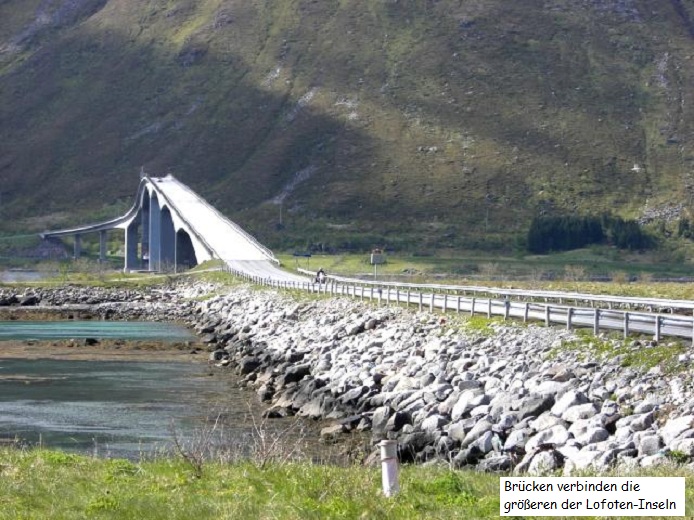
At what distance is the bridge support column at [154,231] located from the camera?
147750 millimetres

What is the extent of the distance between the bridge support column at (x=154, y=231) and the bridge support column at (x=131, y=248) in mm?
2877

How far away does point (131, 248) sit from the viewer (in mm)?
155875

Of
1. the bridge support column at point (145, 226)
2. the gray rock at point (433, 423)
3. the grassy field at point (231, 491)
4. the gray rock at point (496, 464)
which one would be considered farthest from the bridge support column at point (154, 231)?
the grassy field at point (231, 491)

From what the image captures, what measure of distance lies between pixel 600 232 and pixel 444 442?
12129 cm

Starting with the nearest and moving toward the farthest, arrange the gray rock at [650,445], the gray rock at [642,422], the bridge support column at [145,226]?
1. the gray rock at [650,445]
2. the gray rock at [642,422]
3. the bridge support column at [145,226]

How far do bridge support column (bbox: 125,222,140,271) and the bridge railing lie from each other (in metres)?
93.3

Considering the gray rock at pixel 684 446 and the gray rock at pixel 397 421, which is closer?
the gray rock at pixel 684 446

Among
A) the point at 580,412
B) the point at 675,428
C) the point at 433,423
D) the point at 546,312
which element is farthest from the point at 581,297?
the point at 675,428

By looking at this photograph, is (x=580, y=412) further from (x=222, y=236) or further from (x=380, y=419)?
(x=222, y=236)

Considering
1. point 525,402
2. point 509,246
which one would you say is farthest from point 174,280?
point 525,402

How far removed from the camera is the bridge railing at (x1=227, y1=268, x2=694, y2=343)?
1085 inches

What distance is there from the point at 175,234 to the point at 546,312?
113754 mm

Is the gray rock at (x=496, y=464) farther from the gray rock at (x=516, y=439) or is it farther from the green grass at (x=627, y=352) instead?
the green grass at (x=627, y=352)

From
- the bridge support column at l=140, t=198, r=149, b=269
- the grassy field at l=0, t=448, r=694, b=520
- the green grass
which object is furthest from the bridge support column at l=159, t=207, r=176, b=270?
the grassy field at l=0, t=448, r=694, b=520
